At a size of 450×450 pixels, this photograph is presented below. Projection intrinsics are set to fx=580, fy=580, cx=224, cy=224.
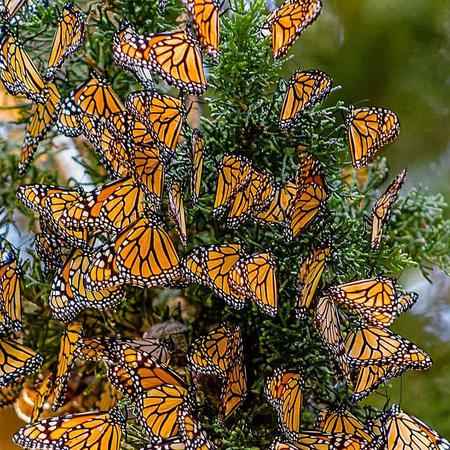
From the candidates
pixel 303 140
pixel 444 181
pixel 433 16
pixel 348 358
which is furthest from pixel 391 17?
pixel 348 358


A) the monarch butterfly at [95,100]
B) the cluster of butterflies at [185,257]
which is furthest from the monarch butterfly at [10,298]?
the monarch butterfly at [95,100]

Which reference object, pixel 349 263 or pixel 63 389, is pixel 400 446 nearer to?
pixel 349 263

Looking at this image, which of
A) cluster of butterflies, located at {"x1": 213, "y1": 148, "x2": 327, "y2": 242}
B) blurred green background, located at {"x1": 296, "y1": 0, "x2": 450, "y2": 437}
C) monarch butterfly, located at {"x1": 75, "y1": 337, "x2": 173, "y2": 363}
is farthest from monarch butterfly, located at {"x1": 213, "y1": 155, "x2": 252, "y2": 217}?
blurred green background, located at {"x1": 296, "y1": 0, "x2": 450, "y2": 437}

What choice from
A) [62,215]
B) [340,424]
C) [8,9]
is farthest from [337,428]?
[8,9]

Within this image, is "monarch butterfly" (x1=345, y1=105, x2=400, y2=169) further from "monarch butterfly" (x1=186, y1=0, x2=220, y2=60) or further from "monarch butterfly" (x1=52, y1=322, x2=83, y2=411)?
"monarch butterfly" (x1=52, y1=322, x2=83, y2=411)

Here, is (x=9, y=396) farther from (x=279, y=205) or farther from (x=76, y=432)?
(x=279, y=205)
